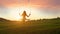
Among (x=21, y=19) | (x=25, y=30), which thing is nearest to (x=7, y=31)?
(x=25, y=30)

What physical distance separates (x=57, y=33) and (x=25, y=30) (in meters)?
3.99

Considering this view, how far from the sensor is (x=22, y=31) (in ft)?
84.0

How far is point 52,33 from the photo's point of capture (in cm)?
2598

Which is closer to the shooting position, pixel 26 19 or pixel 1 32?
pixel 1 32

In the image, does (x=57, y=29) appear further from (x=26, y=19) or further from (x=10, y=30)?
(x=26, y=19)

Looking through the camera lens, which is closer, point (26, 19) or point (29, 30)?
point (29, 30)

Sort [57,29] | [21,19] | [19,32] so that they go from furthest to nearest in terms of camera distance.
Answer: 1. [21,19]
2. [57,29]
3. [19,32]

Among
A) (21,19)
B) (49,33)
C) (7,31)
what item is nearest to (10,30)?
(7,31)

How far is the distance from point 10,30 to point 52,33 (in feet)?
17.0

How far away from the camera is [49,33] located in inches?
1012

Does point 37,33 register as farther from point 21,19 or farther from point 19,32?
point 21,19

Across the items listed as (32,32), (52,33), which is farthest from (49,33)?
(32,32)

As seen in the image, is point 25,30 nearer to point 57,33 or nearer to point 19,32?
point 19,32

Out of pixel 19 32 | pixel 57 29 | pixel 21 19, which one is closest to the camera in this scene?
pixel 19 32
